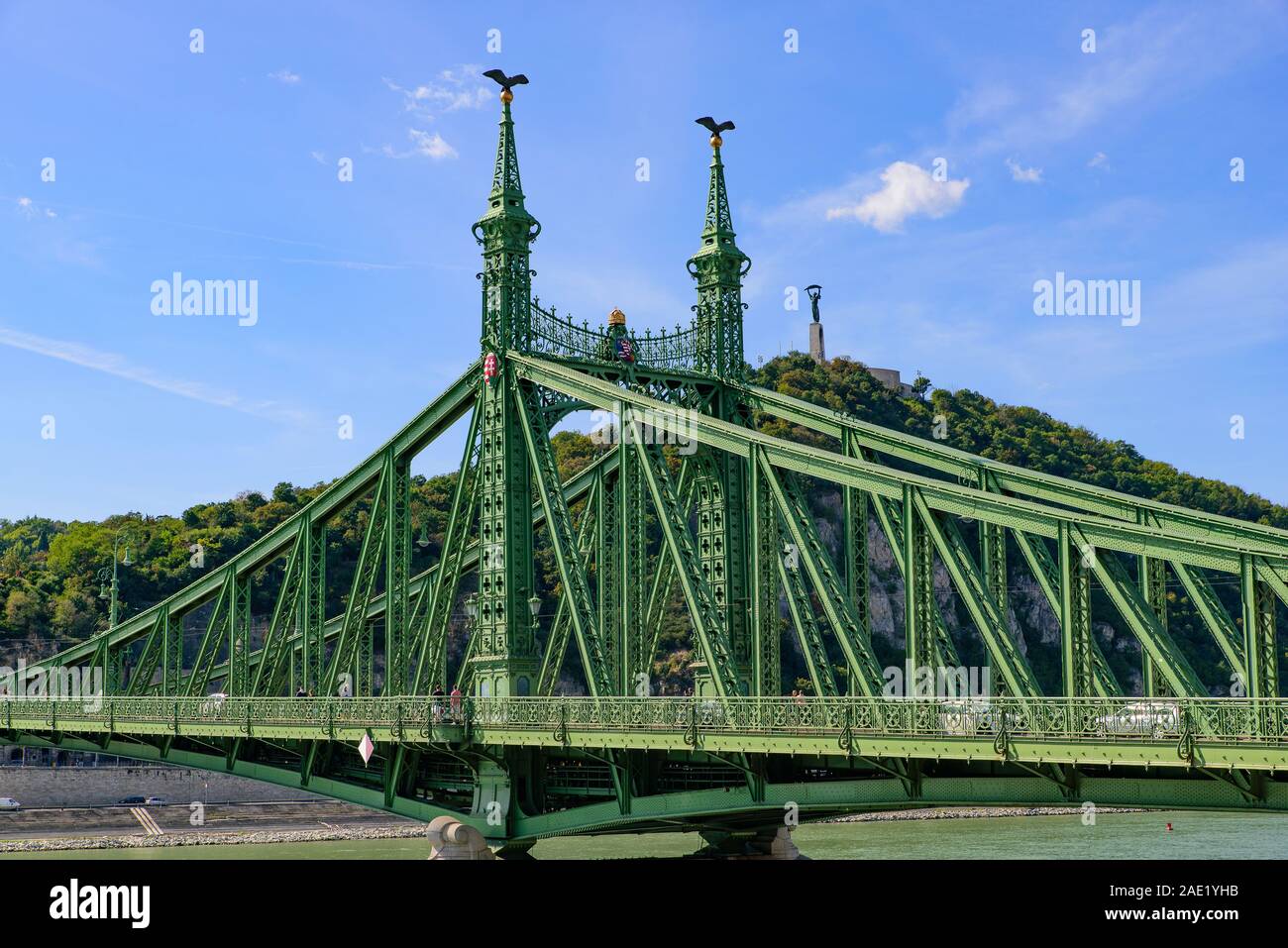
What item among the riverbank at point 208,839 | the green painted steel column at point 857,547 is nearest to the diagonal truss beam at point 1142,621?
the green painted steel column at point 857,547

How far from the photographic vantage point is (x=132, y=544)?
113500 mm

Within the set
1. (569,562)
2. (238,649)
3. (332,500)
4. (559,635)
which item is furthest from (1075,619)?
(238,649)

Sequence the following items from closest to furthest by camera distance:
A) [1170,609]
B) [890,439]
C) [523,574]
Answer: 1. [890,439]
2. [523,574]
3. [1170,609]

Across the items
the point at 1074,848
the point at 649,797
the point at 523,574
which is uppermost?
the point at 523,574

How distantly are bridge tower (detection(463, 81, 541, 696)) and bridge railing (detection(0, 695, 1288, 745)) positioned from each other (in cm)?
256

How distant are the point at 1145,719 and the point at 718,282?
23.4 m

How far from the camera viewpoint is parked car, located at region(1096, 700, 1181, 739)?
2280 cm

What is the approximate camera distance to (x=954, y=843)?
65.0m

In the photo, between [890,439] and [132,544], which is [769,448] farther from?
[132,544]

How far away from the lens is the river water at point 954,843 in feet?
186

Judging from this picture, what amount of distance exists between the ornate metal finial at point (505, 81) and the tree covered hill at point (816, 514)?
63.0m

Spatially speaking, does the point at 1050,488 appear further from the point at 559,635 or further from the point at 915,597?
the point at 559,635
